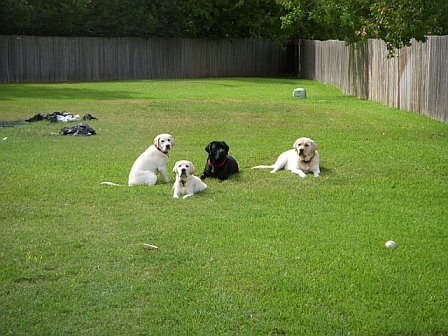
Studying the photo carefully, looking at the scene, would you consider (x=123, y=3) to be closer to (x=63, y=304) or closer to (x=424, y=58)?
(x=424, y=58)

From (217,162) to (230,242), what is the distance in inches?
139

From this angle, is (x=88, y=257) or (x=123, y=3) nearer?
(x=88, y=257)

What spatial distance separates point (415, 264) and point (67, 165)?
7.13 metres

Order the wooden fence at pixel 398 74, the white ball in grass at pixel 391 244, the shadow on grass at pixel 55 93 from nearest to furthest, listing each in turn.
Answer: the white ball in grass at pixel 391 244 → the wooden fence at pixel 398 74 → the shadow on grass at pixel 55 93

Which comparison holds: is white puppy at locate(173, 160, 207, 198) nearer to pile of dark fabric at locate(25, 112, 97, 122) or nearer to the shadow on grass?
pile of dark fabric at locate(25, 112, 97, 122)

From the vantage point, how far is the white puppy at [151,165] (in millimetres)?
11039

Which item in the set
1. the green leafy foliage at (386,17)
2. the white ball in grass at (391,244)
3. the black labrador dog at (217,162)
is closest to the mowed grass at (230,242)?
the white ball in grass at (391,244)

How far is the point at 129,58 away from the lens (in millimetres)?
44188

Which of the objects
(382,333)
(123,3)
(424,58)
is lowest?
(382,333)

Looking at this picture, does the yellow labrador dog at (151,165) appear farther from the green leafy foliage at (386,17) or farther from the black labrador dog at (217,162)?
the green leafy foliage at (386,17)

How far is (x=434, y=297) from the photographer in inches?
249

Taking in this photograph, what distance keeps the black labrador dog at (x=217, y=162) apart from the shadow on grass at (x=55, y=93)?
55.4ft

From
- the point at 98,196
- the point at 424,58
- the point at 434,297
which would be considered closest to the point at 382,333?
the point at 434,297

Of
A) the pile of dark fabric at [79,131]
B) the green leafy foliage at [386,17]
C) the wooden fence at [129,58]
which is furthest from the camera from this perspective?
the wooden fence at [129,58]
